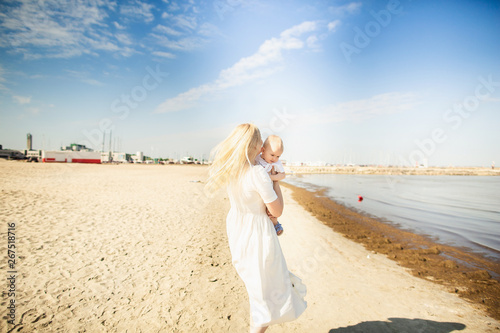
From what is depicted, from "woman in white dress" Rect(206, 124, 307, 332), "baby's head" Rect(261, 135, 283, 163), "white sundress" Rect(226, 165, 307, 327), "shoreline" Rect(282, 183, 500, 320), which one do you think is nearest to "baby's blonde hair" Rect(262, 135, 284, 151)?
"baby's head" Rect(261, 135, 283, 163)

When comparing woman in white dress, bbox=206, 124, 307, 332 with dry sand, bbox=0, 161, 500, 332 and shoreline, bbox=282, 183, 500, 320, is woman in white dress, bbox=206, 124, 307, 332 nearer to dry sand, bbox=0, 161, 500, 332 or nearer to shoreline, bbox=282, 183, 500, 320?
dry sand, bbox=0, 161, 500, 332

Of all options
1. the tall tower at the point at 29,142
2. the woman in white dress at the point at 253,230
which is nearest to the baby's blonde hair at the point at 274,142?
the woman in white dress at the point at 253,230

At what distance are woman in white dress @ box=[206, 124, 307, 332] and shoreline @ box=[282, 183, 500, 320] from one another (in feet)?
14.9

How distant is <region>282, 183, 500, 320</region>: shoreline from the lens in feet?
16.5

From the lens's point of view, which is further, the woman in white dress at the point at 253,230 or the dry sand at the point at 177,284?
the dry sand at the point at 177,284

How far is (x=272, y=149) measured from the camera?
2232 mm

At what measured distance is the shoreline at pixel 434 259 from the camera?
5.03 m

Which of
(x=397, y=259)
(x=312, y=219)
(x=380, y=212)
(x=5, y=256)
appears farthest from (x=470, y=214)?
(x=5, y=256)

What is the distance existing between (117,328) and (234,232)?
2744 mm

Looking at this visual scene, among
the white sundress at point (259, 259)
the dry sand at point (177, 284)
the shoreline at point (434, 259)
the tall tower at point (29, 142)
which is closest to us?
the white sundress at point (259, 259)

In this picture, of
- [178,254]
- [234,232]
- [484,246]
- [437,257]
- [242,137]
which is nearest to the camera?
[242,137]

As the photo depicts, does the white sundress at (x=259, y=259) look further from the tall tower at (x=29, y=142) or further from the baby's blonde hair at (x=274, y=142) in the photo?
the tall tower at (x=29, y=142)

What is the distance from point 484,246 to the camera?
8219 mm

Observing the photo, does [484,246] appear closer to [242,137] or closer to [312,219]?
[312,219]
